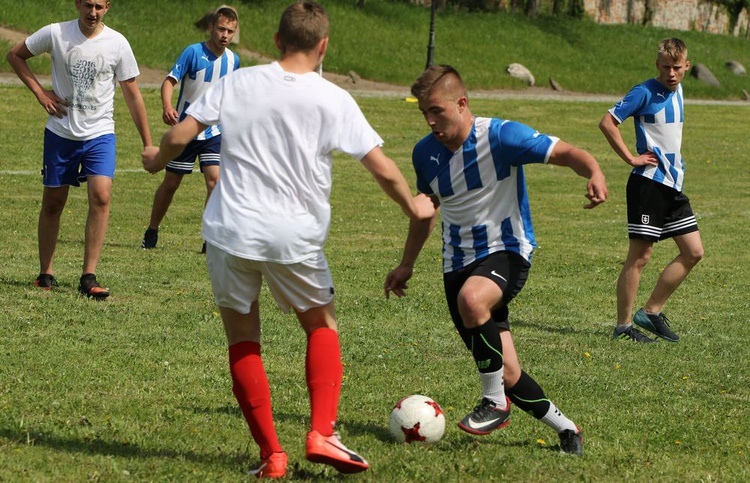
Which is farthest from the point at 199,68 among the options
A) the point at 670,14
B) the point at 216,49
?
the point at 670,14

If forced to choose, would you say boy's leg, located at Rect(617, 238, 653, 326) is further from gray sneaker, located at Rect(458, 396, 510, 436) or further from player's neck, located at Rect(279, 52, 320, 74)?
player's neck, located at Rect(279, 52, 320, 74)

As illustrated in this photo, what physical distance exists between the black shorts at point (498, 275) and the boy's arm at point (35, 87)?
4191 millimetres

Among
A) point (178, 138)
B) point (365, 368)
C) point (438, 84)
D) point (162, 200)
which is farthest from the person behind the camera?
point (162, 200)

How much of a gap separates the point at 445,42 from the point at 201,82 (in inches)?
1263

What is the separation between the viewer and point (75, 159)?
8891 millimetres

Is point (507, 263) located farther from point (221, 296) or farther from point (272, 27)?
point (272, 27)

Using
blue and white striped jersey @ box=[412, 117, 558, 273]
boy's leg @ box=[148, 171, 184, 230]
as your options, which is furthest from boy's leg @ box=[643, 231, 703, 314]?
boy's leg @ box=[148, 171, 184, 230]

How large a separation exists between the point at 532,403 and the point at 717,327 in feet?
13.3

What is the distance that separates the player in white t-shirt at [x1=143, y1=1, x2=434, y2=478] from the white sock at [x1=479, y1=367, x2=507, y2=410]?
0.93 meters

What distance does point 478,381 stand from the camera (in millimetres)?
6812

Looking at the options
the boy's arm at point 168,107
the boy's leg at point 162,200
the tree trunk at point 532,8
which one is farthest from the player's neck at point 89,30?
the tree trunk at point 532,8

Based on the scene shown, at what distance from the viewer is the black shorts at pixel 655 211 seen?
8.62 meters

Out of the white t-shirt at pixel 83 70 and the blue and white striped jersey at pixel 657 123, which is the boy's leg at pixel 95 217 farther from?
the blue and white striped jersey at pixel 657 123

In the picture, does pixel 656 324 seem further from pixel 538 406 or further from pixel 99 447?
pixel 99 447
